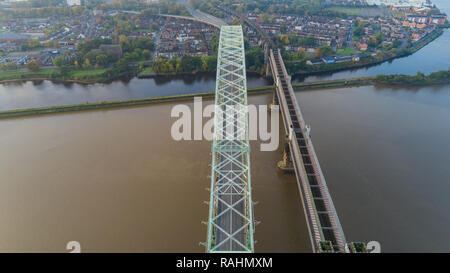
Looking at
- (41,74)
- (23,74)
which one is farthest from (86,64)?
(23,74)

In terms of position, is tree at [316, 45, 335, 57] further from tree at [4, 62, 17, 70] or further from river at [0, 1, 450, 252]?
tree at [4, 62, 17, 70]

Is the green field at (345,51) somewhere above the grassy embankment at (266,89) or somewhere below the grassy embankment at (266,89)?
above

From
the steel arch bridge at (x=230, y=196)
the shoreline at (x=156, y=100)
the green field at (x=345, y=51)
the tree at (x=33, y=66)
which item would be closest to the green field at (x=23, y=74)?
the tree at (x=33, y=66)

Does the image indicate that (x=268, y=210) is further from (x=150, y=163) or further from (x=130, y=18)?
(x=130, y=18)

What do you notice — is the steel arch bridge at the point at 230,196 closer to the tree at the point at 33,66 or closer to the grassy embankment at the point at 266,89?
the grassy embankment at the point at 266,89

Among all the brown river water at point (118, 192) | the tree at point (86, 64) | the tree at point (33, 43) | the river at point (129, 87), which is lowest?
the brown river water at point (118, 192)

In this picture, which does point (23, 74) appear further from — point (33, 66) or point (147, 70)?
point (147, 70)
